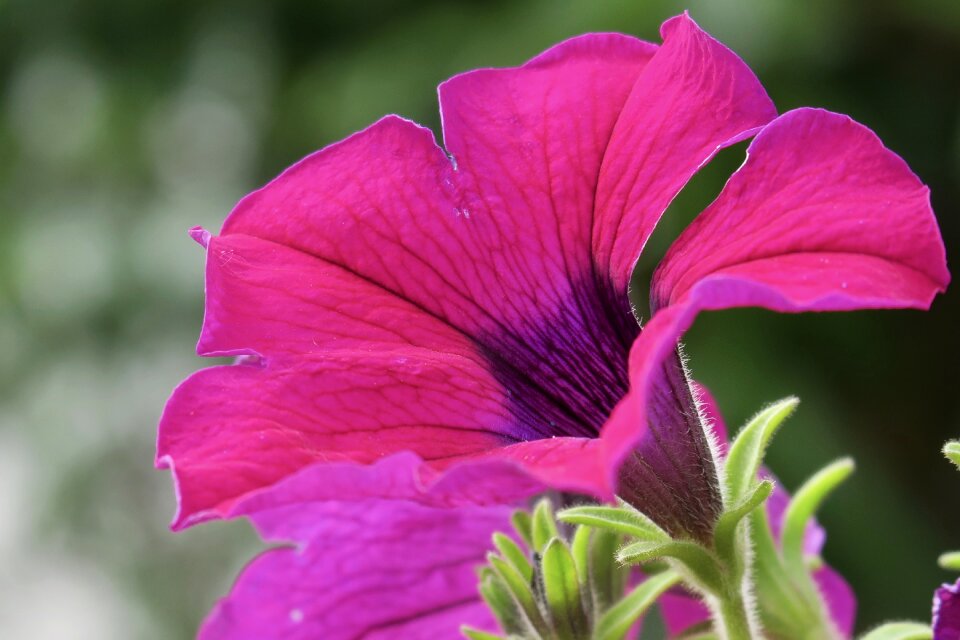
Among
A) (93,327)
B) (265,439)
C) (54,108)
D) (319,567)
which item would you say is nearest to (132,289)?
(93,327)

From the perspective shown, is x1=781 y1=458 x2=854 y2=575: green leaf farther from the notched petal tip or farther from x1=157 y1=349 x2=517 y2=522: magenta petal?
the notched petal tip

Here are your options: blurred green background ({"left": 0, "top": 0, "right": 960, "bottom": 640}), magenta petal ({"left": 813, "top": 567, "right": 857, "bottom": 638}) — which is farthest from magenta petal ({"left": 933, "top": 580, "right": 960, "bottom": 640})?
blurred green background ({"left": 0, "top": 0, "right": 960, "bottom": 640})

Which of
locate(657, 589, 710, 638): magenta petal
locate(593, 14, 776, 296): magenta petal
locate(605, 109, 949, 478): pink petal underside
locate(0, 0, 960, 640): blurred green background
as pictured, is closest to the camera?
locate(605, 109, 949, 478): pink petal underside

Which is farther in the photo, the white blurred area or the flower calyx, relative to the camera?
the white blurred area

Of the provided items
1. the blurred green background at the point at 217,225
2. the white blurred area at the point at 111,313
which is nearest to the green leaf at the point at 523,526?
the blurred green background at the point at 217,225

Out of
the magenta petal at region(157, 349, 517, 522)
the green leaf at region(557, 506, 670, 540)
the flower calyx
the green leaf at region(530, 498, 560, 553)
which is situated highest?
the magenta petal at region(157, 349, 517, 522)

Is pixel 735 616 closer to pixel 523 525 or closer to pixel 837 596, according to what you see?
pixel 523 525

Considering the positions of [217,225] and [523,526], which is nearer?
[523,526]

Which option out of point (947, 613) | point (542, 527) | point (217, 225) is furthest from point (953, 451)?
point (217, 225)
